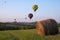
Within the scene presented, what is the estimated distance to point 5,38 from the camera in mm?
22781

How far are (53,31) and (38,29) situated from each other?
102 inches

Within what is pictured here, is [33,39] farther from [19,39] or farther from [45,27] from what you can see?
[45,27]

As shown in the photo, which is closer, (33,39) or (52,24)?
(33,39)

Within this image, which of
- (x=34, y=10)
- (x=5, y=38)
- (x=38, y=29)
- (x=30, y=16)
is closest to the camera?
(x=5, y=38)

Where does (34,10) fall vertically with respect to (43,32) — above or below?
above

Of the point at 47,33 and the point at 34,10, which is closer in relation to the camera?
the point at 47,33

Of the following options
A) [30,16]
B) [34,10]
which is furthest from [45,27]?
[30,16]

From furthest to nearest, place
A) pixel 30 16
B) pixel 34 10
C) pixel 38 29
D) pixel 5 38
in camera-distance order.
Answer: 1. pixel 30 16
2. pixel 34 10
3. pixel 38 29
4. pixel 5 38

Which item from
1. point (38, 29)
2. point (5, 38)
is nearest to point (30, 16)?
point (38, 29)

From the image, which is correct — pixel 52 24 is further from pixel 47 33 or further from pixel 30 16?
pixel 30 16

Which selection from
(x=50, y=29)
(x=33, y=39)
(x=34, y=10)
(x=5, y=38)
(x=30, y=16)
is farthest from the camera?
(x=30, y=16)

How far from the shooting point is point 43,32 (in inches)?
992

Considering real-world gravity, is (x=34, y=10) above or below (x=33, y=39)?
above

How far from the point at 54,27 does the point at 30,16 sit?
82.1 ft
